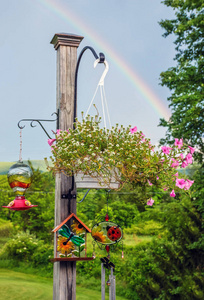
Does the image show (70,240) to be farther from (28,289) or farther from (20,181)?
(28,289)

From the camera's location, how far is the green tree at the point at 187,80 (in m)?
9.85

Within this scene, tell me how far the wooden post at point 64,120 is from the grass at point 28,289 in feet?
30.6

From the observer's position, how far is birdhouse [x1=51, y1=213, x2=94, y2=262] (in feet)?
10.5

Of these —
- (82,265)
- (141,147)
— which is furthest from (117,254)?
(141,147)

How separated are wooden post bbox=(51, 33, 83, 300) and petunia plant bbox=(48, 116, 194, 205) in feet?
0.54

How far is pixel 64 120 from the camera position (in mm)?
3398

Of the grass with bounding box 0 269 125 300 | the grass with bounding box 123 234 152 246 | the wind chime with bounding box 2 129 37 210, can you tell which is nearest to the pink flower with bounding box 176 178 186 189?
the wind chime with bounding box 2 129 37 210

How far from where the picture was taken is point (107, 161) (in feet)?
10.00

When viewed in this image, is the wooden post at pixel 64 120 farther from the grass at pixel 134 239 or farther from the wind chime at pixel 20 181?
the grass at pixel 134 239

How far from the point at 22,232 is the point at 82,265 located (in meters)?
3.28

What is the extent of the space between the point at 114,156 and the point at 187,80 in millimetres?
7906

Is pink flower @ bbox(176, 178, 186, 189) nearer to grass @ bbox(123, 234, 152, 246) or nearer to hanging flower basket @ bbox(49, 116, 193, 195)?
hanging flower basket @ bbox(49, 116, 193, 195)

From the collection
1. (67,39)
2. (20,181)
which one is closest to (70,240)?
(20,181)

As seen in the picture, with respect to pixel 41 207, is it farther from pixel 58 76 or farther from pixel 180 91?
pixel 58 76
